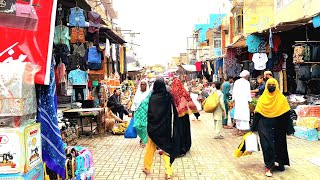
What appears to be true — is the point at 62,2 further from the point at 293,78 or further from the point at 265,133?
the point at 293,78

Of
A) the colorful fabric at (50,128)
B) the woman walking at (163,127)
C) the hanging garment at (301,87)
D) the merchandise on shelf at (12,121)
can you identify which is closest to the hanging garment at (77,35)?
the woman walking at (163,127)

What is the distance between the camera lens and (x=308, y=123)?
916 cm

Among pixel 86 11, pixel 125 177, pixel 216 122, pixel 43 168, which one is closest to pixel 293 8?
pixel 216 122

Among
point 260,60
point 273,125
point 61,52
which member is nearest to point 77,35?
point 61,52

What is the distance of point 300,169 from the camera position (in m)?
6.36

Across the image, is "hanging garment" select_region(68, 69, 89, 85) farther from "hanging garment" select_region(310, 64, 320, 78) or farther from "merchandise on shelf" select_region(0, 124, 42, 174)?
"merchandise on shelf" select_region(0, 124, 42, 174)

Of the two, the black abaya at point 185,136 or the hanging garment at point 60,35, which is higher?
the hanging garment at point 60,35

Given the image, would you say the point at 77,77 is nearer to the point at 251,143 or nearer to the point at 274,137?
the point at 251,143

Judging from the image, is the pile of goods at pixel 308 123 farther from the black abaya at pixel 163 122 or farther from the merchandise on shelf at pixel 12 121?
the merchandise on shelf at pixel 12 121

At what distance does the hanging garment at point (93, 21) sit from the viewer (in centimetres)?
896

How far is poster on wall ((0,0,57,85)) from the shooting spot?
2.93 meters

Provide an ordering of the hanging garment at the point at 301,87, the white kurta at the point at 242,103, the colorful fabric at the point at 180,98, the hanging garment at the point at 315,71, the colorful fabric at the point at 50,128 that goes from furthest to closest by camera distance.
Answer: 1. the hanging garment at the point at 301,87
2. the hanging garment at the point at 315,71
3. the white kurta at the point at 242,103
4. the colorful fabric at the point at 180,98
5. the colorful fabric at the point at 50,128

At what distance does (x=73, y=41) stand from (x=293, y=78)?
761cm

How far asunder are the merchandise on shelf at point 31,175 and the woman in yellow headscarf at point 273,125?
164 inches
